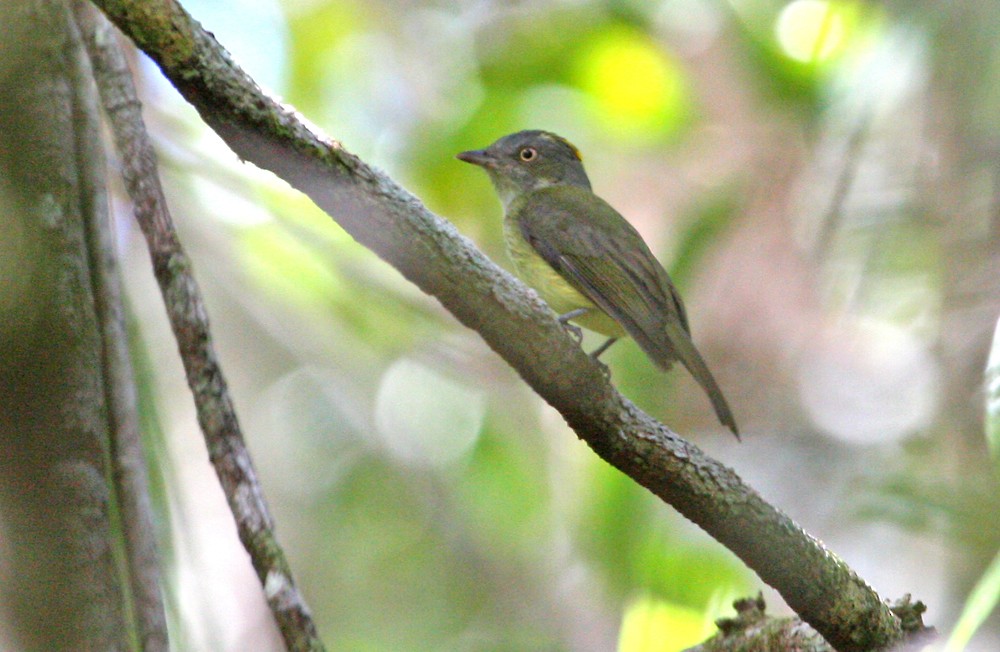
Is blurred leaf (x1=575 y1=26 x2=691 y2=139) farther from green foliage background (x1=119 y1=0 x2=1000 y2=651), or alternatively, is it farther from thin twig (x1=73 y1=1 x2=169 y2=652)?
thin twig (x1=73 y1=1 x2=169 y2=652)

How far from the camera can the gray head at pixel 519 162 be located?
517 cm

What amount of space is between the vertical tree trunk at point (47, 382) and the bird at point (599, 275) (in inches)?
78.5

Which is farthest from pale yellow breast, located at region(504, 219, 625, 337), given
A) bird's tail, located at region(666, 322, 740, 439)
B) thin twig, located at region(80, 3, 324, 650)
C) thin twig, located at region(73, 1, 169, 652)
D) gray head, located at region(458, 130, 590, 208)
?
thin twig, located at region(73, 1, 169, 652)

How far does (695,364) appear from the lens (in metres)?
3.76

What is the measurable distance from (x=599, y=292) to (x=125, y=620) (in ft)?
7.99

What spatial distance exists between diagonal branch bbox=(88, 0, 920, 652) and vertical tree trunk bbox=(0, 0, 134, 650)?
0.99 feet

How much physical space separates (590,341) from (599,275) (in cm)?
211

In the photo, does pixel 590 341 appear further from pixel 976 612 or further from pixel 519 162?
pixel 976 612

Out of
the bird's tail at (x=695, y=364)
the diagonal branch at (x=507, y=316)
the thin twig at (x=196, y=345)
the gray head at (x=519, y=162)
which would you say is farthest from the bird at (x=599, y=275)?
the thin twig at (x=196, y=345)

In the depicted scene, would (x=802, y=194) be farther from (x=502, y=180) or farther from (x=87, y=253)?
(x=87, y=253)

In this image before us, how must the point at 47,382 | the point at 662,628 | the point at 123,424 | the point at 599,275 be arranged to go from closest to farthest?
the point at 47,382, the point at 123,424, the point at 662,628, the point at 599,275

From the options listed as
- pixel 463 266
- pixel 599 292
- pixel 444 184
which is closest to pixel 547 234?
pixel 599 292

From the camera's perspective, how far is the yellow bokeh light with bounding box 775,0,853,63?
16.2 feet

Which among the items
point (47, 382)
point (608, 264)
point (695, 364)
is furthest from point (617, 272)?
point (47, 382)
